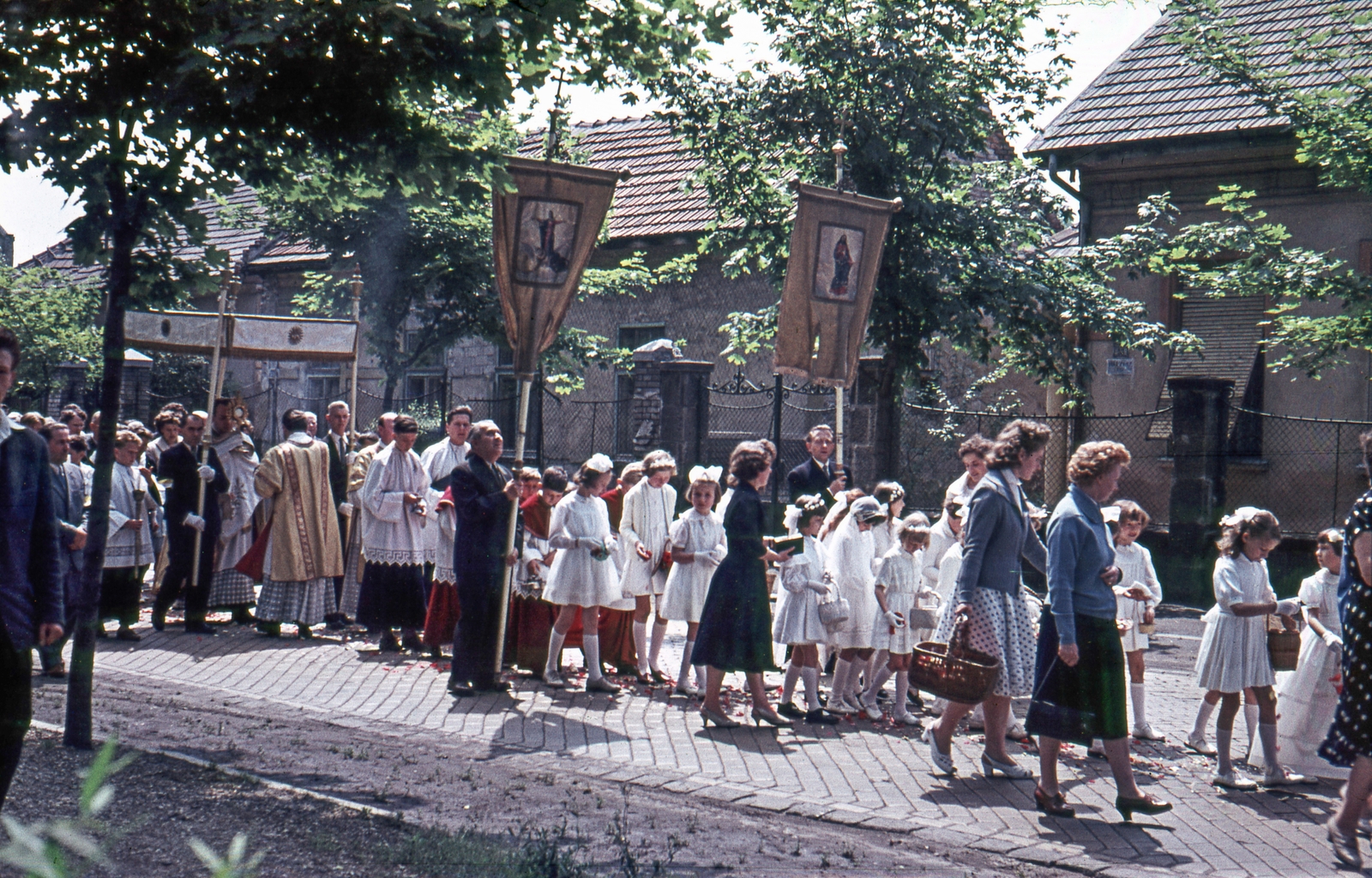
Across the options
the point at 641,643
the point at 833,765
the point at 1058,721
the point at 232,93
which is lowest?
the point at 833,765

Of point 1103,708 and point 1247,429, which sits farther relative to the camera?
point 1247,429

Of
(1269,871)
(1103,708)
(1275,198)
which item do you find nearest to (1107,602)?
(1103,708)

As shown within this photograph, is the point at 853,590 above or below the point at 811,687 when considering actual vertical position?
above

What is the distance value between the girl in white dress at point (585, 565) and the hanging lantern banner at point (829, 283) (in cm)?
275

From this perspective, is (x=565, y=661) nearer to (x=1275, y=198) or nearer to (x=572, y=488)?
(x=572, y=488)

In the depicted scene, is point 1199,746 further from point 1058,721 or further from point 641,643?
point 641,643

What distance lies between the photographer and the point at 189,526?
38.1 feet

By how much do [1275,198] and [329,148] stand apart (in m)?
15.1

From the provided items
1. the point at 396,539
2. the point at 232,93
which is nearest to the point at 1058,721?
the point at 232,93

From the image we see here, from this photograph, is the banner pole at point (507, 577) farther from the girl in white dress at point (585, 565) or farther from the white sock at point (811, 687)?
the white sock at point (811, 687)

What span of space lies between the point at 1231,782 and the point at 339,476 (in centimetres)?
838

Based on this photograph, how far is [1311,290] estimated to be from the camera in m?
14.6

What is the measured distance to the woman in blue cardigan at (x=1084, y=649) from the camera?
246 inches

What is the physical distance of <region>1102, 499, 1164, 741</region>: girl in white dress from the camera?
8.23 metres
